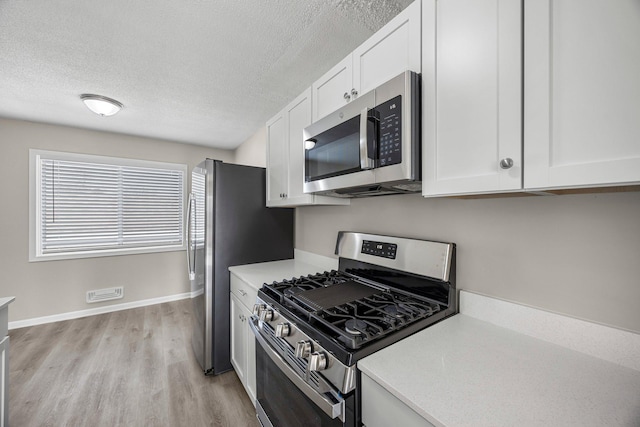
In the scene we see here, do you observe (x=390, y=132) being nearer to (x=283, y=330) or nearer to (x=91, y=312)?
(x=283, y=330)

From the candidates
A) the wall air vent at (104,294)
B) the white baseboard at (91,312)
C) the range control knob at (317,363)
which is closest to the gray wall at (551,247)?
the range control knob at (317,363)

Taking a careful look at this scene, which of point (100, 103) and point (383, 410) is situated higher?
point (100, 103)

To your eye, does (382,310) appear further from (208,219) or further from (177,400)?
(177,400)

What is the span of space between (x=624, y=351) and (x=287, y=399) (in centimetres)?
123

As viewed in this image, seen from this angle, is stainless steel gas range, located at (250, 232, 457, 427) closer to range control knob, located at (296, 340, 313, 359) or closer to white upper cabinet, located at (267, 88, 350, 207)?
range control knob, located at (296, 340, 313, 359)

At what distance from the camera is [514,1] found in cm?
77

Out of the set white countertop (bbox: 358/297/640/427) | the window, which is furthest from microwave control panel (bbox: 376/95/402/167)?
the window

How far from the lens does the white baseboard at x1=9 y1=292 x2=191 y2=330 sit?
3064 mm

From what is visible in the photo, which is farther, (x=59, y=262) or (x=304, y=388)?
(x=59, y=262)

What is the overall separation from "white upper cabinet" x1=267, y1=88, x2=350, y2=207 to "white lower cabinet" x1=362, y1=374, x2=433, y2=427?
3.87 ft

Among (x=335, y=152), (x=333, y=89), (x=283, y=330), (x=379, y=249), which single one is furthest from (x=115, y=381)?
Result: (x=333, y=89)

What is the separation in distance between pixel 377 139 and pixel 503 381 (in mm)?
938

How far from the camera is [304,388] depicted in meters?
1.02

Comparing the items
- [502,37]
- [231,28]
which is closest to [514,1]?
[502,37]
